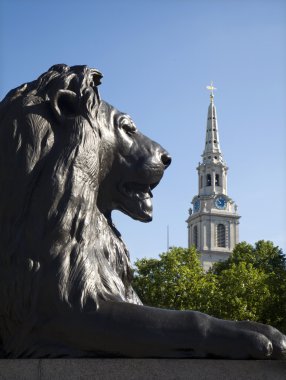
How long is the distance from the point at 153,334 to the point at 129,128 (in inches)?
61.7

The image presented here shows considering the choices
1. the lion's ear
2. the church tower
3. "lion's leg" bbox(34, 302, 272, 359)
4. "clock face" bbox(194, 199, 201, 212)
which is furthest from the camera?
"clock face" bbox(194, 199, 201, 212)

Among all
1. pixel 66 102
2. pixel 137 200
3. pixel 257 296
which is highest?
pixel 257 296

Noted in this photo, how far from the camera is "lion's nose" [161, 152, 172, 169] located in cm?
425

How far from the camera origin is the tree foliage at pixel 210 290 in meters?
29.0

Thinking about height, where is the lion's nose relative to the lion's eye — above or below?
below

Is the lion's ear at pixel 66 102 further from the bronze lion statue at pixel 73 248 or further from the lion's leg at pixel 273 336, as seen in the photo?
the lion's leg at pixel 273 336

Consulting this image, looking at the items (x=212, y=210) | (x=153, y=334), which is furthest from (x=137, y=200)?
(x=212, y=210)

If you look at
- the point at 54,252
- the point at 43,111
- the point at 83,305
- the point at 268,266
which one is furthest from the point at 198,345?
the point at 268,266

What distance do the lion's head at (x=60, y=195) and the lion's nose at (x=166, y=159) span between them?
0.83 ft

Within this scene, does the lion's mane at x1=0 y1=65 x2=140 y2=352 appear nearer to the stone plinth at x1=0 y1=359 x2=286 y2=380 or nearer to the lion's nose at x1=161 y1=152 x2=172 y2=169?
the stone plinth at x1=0 y1=359 x2=286 y2=380

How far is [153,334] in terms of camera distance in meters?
3.10

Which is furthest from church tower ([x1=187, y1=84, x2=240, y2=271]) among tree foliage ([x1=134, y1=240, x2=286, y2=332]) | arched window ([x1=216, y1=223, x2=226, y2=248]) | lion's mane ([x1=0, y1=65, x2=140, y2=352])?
lion's mane ([x1=0, y1=65, x2=140, y2=352])

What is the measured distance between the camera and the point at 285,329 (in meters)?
30.0

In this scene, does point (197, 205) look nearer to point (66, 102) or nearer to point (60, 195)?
point (66, 102)
